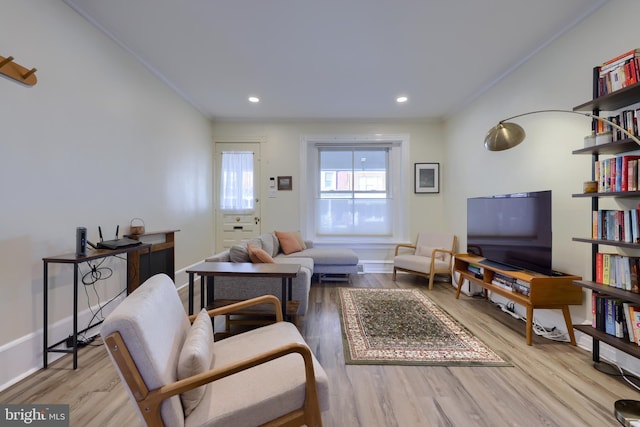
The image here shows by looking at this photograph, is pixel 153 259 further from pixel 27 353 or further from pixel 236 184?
pixel 236 184

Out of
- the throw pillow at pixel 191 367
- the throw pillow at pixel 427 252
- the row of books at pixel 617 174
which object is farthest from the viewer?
the throw pillow at pixel 427 252

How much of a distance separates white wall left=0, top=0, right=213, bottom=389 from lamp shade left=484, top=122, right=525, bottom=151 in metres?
3.36

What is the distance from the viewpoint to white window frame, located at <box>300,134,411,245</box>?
469cm

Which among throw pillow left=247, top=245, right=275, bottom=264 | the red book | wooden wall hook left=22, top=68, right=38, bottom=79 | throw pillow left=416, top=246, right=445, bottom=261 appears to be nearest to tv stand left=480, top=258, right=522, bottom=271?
throw pillow left=416, top=246, right=445, bottom=261

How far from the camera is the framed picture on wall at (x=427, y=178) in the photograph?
15.3ft

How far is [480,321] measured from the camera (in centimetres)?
273

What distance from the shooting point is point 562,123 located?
7.89ft

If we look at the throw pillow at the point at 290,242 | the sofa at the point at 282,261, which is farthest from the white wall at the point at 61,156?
the throw pillow at the point at 290,242

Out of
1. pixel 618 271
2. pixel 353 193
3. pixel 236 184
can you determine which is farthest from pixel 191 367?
pixel 353 193

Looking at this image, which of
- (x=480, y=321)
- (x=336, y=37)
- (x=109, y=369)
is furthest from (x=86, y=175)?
(x=480, y=321)

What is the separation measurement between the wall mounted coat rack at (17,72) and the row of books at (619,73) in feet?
12.5

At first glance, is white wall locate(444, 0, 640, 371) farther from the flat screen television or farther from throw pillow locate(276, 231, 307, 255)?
throw pillow locate(276, 231, 307, 255)

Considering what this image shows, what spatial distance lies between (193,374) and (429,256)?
12.8 ft

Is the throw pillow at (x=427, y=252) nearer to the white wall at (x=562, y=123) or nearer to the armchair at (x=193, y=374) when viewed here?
the white wall at (x=562, y=123)
